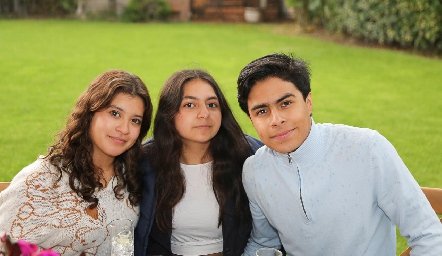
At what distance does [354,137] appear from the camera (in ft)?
10.7

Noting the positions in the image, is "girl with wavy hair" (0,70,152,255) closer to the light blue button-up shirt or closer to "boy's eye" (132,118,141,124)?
"boy's eye" (132,118,141,124)

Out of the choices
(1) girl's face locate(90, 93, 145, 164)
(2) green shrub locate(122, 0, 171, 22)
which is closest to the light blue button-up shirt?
(1) girl's face locate(90, 93, 145, 164)

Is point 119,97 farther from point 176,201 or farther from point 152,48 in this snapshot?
point 152,48

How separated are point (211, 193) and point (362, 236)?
3.44 ft

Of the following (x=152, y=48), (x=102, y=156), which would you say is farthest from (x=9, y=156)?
(x=152, y=48)

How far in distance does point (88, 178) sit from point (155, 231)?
598 mm

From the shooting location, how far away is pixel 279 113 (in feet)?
10.4

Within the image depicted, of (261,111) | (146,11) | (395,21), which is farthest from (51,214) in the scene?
(146,11)

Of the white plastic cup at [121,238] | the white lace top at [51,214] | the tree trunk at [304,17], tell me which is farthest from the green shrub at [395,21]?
the white plastic cup at [121,238]

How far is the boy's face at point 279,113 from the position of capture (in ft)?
10.4

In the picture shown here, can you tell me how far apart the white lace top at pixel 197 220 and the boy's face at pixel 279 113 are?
802mm

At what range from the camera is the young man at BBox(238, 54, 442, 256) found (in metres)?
3.15

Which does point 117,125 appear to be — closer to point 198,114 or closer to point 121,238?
point 198,114

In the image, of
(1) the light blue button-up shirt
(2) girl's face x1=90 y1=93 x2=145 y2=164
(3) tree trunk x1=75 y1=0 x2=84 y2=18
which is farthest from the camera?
(3) tree trunk x1=75 y1=0 x2=84 y2=18
